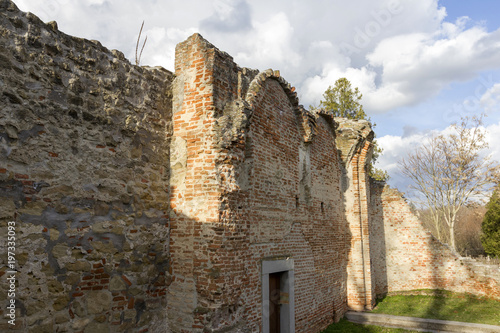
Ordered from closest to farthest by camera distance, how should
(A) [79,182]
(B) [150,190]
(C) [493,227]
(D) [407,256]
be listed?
(A) [79,182], (B) [150,190], (D) [407,256], (C) [493,227]

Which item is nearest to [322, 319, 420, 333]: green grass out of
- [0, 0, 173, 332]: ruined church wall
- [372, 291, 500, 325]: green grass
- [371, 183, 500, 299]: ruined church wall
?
[372, 291, 500, 325]: green grass

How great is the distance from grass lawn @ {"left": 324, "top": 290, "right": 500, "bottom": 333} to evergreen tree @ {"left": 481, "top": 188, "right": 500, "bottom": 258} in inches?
285

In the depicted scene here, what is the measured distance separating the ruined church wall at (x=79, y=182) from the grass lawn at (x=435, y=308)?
567 cm


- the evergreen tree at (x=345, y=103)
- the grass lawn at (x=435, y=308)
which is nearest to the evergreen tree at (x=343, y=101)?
A: the evergreen tree at (x=345, y=103)

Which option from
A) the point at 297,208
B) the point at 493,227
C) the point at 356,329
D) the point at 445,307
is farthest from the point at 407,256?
the point at 493,227

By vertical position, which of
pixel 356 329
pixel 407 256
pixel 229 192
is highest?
pixel 229 192

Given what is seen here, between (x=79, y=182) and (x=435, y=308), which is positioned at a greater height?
(x=79, y=182)

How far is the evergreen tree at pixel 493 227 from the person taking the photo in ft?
55.9

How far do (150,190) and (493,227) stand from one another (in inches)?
736

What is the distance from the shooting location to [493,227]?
17.4m

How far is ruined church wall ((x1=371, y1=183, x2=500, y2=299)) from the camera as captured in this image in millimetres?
12023

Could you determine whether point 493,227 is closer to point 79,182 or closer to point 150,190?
point 150,190

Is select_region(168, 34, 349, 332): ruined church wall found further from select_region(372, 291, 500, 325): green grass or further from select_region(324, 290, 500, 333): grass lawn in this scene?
select_region(372, 291, 500, 325): green grass

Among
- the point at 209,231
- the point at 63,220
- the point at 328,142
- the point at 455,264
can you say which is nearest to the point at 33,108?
the point at 63,220
